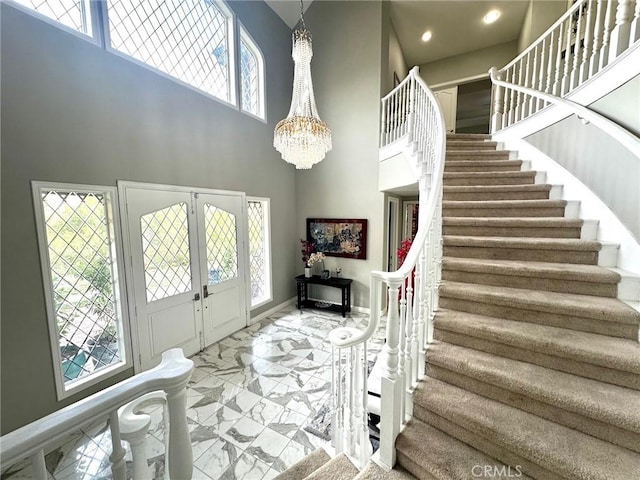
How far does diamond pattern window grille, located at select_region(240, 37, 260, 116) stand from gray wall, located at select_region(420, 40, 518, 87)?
13.3 ft

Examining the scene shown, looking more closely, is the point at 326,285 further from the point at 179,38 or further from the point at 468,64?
the point at 468,64

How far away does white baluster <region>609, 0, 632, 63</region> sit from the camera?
1971mm

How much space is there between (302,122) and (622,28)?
2700 millimetres

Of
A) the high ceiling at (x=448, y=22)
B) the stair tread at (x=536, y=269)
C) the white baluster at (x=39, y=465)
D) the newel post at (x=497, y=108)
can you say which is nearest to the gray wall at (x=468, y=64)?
the high ceiling at (x=448, y=22)

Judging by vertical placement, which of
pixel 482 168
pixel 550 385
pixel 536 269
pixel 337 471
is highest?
pixel 482 168

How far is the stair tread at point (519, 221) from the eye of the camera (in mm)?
2207

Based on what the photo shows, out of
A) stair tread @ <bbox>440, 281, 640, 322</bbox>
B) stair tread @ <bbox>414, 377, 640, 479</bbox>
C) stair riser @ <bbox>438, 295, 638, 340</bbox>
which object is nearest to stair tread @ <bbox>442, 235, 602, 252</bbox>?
stair tread @ <bbox>440, 281, 640, 322</bbox>

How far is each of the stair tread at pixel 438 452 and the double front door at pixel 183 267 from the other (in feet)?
9.05

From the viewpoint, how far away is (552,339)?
5.05 feet

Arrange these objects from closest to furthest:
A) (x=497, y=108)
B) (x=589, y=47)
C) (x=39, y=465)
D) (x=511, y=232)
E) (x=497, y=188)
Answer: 1. (x=39, y=465)
2. (x=511, y=232)
3. (x=589, y=47)
4. (x=497, y=188)
5. (x=497, y=108)

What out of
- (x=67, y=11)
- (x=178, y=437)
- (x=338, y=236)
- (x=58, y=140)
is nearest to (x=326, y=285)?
(x=338, y=236)

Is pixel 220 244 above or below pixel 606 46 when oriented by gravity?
below

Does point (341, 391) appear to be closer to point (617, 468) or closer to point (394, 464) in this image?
point (394, 464)

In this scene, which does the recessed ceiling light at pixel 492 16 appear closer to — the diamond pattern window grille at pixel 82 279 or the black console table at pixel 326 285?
the black console table at pixel 326 285
